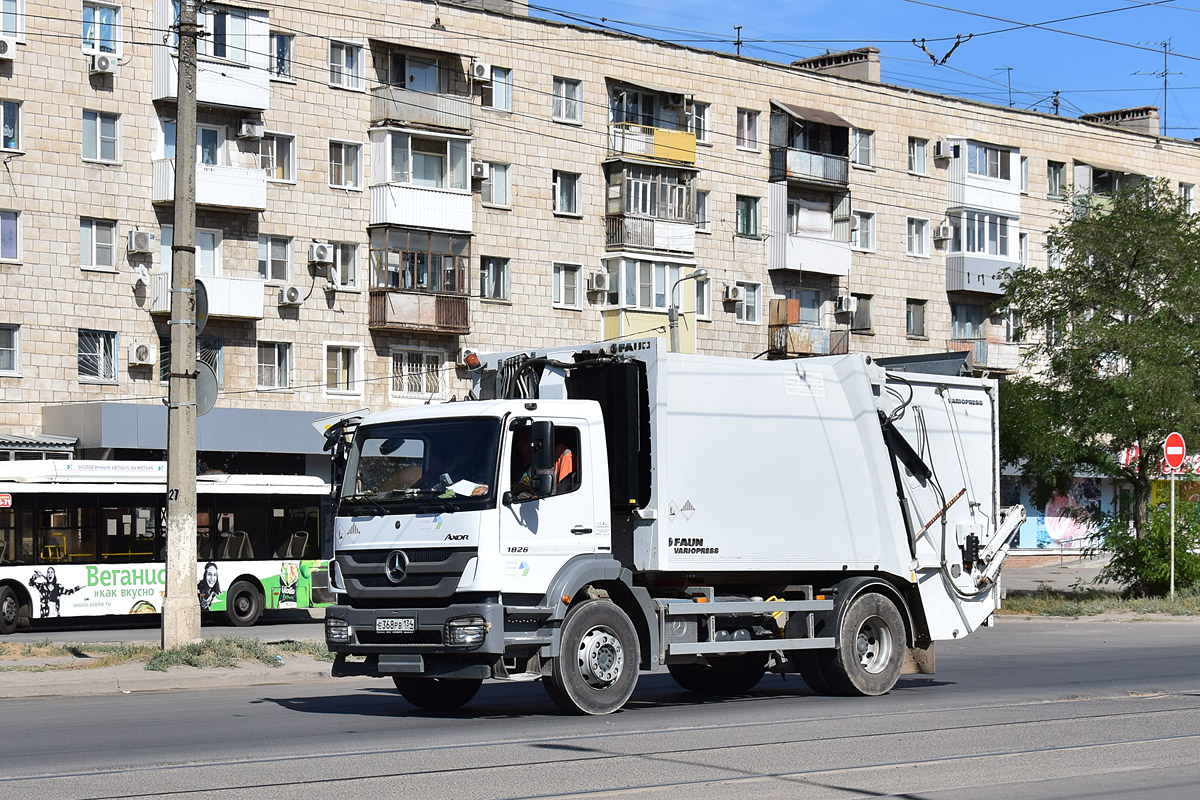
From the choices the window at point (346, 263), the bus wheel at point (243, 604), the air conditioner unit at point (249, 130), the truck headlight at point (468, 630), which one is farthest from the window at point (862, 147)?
the truck headlight at point (468, 630)

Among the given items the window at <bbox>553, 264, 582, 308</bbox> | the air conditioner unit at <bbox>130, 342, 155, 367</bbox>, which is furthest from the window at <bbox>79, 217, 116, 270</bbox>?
the window at <bbox>553, 264, 582, 308</bbox>

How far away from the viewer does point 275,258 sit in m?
42.4

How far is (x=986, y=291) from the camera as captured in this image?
191ft

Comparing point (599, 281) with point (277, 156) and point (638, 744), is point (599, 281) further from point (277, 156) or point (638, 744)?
point (638, 744)

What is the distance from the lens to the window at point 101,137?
39281mm

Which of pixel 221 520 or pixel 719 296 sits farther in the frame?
pixel 719 296

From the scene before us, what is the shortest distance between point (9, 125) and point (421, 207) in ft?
36.1

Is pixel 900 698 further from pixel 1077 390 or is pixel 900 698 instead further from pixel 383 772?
pixel 1077 390

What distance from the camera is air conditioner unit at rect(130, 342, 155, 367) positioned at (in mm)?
39781

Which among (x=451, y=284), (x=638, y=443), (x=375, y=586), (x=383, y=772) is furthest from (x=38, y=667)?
(x=451, y=284)

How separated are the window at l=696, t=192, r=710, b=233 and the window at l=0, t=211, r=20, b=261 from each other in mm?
21475

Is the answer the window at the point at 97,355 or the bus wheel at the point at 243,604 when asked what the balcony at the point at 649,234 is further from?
the bus wheel at the point at 243,604

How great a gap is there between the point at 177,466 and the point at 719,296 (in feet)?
111

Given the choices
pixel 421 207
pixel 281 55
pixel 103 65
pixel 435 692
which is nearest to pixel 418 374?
pixel 421 207
